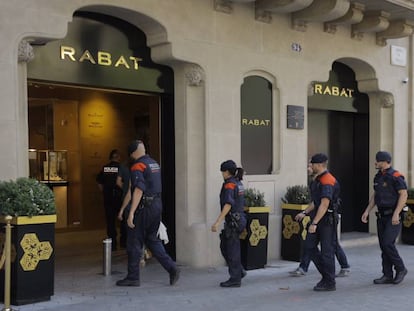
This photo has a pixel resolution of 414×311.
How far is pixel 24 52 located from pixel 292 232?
517 cm

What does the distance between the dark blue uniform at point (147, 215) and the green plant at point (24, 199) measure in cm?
117

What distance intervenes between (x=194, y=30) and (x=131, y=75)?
118cm

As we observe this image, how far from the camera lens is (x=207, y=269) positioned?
913cm

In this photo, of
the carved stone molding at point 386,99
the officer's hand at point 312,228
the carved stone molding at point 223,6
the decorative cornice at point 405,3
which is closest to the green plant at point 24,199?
the officer's hand at point 312,228

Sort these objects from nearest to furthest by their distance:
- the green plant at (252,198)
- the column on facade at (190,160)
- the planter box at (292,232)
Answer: the green plant at (252,198) → the column on facade at (190,160) → the planter box at (292,232)

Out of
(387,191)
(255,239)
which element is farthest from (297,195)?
(387,191)

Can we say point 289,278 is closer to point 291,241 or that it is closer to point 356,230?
point 291,241

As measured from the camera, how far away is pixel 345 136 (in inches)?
522

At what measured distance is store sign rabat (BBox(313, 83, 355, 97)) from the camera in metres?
11.9

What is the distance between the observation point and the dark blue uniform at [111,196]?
11047mm

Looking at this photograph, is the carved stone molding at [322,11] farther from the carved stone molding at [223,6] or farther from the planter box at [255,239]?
the planter box at [255,239]

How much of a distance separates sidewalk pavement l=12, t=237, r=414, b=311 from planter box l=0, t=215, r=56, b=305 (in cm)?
15

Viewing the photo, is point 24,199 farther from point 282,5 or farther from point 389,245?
point 282,5

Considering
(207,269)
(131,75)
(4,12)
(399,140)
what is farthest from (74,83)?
(399,140)
